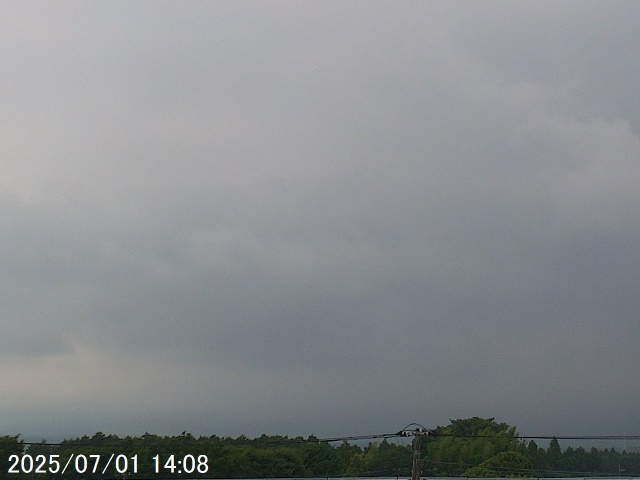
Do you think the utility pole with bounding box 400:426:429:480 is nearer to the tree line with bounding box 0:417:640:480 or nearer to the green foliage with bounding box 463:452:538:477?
the tree line with bounding box 0:417:640:480

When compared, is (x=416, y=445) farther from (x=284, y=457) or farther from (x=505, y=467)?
(x=505, y=467)

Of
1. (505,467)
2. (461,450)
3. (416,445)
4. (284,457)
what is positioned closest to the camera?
(416,445)

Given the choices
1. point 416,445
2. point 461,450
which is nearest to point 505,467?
Answer: point 461,450

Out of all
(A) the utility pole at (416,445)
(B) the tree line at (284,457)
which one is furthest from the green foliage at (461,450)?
(A) the utility pole at (416,445)

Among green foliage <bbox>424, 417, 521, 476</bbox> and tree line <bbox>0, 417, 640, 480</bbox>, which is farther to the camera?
green foliage <bbox>424, 417, 521, 476</bbox>

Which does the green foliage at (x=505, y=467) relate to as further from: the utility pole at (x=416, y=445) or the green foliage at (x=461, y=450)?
the utility pole at (x=416, y=445)

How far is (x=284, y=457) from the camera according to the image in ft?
296

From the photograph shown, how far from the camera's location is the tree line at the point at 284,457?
62.4 m

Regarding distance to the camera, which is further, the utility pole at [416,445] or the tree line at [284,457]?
the tree line at [284,457]

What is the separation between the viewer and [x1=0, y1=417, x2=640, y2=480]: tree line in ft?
205

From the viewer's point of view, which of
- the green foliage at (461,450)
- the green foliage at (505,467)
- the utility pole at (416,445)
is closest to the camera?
the utility pole at (416,445)

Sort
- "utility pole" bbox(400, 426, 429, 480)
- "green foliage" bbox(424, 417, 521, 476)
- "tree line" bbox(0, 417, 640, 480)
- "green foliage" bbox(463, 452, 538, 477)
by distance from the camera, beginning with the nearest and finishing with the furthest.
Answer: "utility pole" bbox(400, 426, 429, 480), "tree line" bbox(0, 417, 640, 480), "green foliage" bbox(463, 452, 538, 477), "green foliage" bbox(424, 417, 521, 476)

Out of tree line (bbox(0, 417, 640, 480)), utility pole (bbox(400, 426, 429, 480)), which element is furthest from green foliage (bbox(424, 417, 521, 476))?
utility pole (bbox(400, 426, 429, 480))

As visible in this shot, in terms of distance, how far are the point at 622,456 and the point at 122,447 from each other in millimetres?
52888
